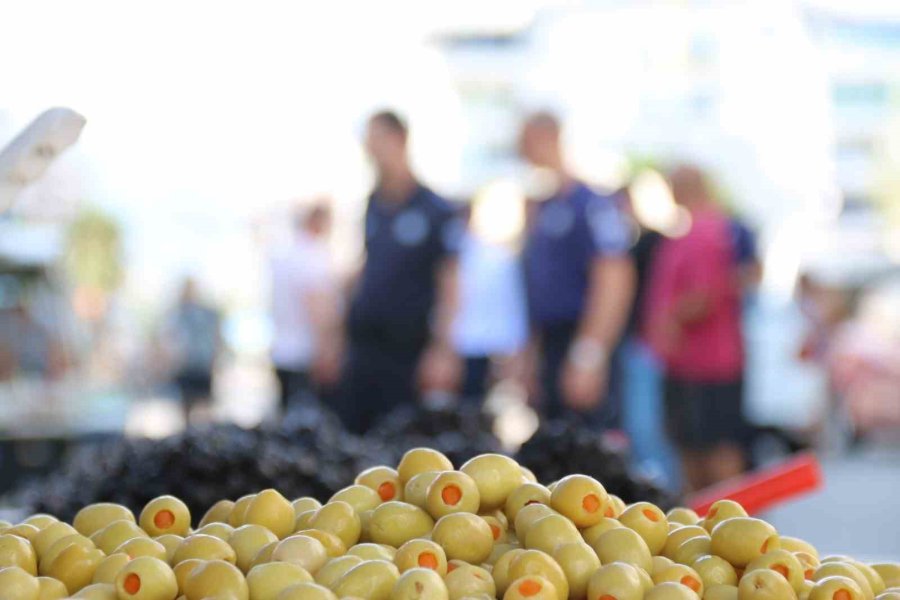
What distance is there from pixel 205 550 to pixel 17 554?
0.20m

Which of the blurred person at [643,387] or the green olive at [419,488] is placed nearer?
the green olive at [419,488]

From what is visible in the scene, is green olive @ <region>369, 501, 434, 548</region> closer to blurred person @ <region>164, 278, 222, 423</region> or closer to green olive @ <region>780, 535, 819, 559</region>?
green olive @ <region>780, 535, 819, 559</region>

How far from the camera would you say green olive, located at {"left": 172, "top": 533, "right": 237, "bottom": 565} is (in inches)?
47.9

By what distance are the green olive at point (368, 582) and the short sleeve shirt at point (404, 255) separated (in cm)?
337

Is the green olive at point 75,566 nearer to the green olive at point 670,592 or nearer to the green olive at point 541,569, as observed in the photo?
the green olive at point 541,569

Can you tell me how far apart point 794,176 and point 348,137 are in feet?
29.1

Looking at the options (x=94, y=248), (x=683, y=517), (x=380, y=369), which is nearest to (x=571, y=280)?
(x=380, y=369)

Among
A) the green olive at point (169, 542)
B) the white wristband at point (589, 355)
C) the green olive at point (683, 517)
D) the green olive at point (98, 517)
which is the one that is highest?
the green olive at point (169, 542)

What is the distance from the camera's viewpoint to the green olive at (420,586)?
1084 mm

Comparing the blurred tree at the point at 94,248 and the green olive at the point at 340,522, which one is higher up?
the green olive at the point at 340,522

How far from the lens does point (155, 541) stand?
1.26 metres

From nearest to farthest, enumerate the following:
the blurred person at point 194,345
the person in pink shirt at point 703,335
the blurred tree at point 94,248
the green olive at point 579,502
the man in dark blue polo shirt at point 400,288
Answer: the green olive at point 579,502 < the man in dark blue polo shirt at point 400,288 < the person in pink shirt at point 703,335 < the blurred person at point 194,345 < the blurred tree at point 94,248

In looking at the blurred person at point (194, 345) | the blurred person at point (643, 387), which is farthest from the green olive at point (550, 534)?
the blurred person at point (194, 345)

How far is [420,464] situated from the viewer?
1398 mm
